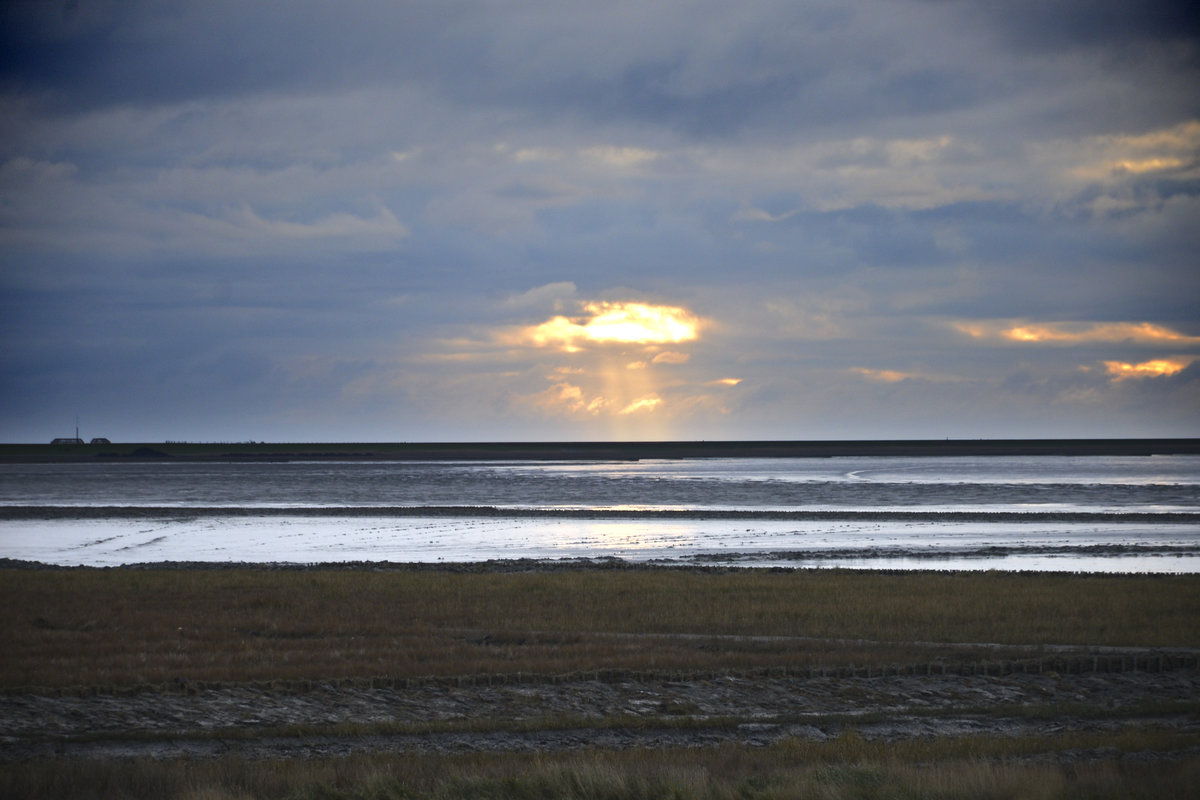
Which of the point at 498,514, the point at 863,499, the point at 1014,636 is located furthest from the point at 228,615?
the point at 863,499

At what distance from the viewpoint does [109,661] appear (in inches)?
661

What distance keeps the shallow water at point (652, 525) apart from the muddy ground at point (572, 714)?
17849 mm

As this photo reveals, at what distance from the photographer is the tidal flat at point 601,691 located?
11.1 metres

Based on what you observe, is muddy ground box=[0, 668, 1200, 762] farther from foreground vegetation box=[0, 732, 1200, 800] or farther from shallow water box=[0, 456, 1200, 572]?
shallow water box=[0, 456, 1200, 572]

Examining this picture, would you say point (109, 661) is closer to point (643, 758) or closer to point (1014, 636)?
point (643, 758)

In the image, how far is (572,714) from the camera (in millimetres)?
14586

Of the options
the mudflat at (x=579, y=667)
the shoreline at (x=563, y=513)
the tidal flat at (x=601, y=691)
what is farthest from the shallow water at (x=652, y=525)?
the tidal flat at (x=601, y=691)

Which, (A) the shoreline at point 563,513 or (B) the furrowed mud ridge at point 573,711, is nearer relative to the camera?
(B) the furrowed mud ridge at point 573,711

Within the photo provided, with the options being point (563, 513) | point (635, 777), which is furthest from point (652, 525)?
point (635, 777)

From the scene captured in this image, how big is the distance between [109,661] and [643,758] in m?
9.88

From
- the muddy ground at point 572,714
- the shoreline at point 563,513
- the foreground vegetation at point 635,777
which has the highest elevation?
the foreground vegetation at point 635,777

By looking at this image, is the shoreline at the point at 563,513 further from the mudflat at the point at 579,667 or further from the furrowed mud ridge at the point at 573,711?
the furrowed mud ridge at the point at 573,711

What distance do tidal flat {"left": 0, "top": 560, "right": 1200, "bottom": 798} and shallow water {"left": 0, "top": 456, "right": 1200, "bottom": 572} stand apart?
11.8 m

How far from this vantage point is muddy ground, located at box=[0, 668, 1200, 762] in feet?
42.8
